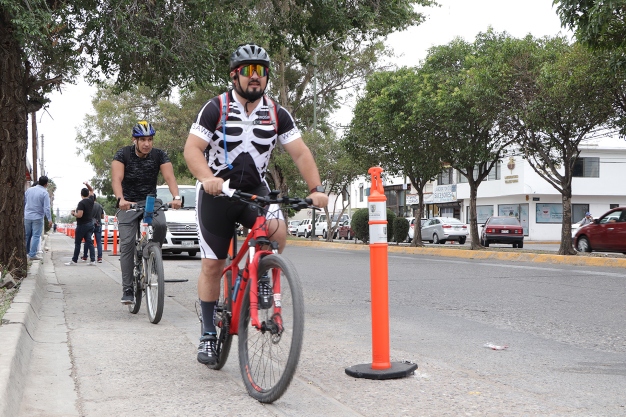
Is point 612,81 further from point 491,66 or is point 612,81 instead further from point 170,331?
point 170,331

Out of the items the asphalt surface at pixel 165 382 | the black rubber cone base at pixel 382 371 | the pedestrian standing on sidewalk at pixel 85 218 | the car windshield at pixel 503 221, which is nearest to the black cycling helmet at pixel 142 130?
the asphalt surface at pixel 165 382

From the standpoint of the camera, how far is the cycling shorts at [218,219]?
4605 mm

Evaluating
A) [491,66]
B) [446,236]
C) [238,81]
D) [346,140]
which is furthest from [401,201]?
[238,81]

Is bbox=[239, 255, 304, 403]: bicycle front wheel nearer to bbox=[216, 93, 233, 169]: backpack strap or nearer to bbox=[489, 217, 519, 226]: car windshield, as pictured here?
bbox=[216, 93, 233, 169]: backpack strap

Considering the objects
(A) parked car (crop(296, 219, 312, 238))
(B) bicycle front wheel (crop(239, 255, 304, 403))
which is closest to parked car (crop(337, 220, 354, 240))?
(A) parked car (crop(296, 219, 312, 238))

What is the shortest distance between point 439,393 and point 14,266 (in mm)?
6827

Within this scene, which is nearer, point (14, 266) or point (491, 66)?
point (14, 266)

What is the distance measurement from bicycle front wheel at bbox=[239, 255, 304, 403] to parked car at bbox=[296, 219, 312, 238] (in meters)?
51.7

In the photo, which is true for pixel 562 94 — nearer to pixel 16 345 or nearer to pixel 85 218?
pixel 85 218

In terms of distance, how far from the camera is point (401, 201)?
226 feet

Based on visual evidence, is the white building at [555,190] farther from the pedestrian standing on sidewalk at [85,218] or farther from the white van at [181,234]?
the pedestrian standing on sidewalk at [85,218]

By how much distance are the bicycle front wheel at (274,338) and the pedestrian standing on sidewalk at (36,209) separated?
11.2 meters

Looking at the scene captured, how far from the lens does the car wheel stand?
24428 millimetres

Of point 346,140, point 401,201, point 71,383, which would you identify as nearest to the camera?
point 71,383
